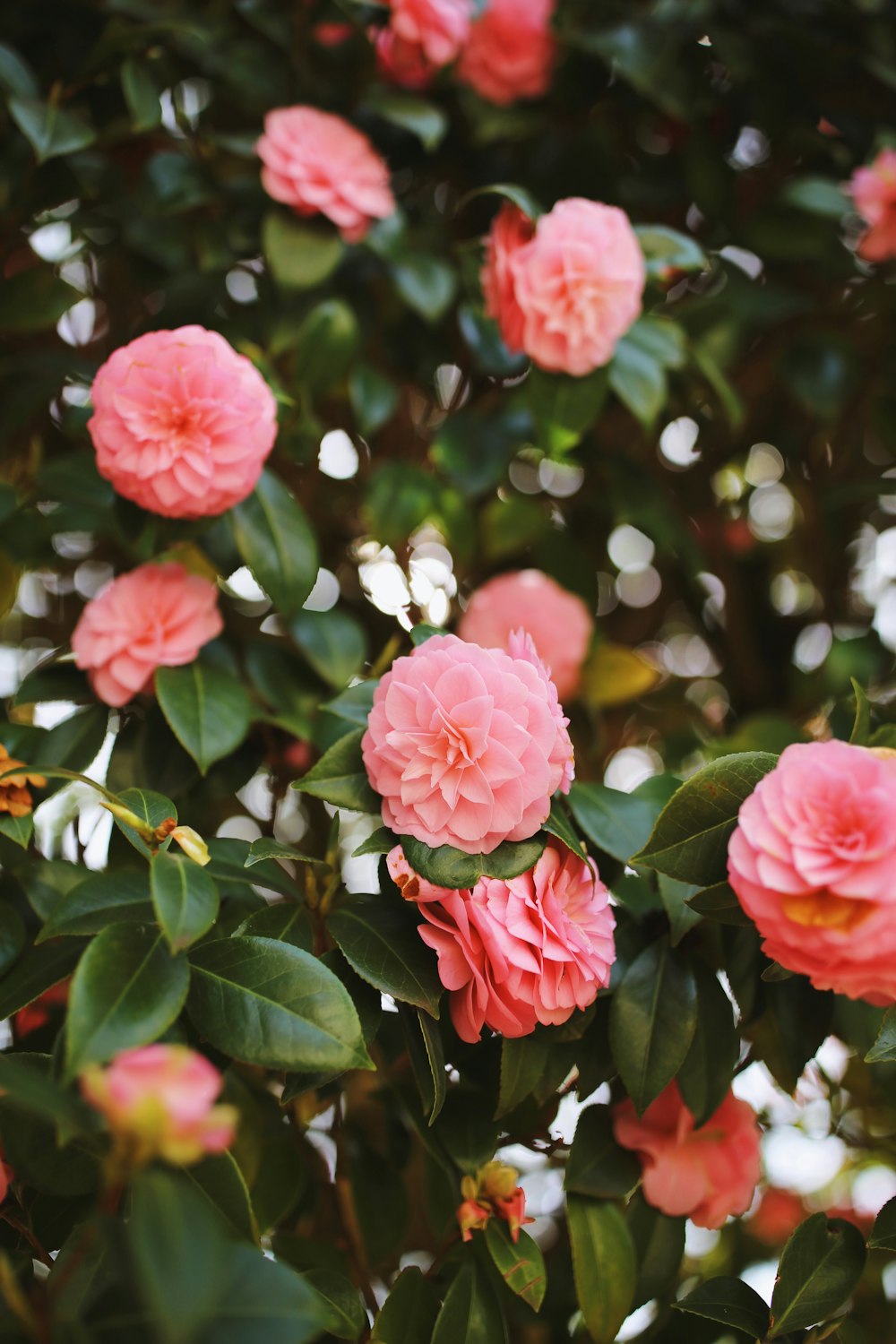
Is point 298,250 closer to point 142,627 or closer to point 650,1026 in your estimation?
point 142,627

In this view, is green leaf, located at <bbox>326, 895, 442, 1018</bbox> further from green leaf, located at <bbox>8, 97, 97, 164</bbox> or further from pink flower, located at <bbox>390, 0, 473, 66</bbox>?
pink flower, located at <bbox>390, 0, 473, 66</bbox>

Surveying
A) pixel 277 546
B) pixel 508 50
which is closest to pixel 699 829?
pixel 277 546

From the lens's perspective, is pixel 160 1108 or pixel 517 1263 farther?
pixel 517 1263

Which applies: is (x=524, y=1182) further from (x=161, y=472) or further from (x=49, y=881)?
(x=161, y=472)

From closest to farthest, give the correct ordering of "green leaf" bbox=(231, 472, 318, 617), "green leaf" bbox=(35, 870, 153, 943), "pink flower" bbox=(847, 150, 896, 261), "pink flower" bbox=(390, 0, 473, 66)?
"green leaf" bbox=(35, 870, 153, 943) → "green leaf" bbox=(231, 472, 318, 617) → "pink flower" bbox=(390, 0, 473, 66) → "pink flower" bbox=(847, 150, 896, 261)

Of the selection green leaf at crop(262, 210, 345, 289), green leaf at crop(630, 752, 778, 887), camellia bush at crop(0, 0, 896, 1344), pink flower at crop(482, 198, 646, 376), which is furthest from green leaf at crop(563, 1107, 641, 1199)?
green leaf at crop(262, 210, 345, 289)

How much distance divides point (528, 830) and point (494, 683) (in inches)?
3.3

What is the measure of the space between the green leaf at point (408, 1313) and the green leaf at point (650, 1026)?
0.64 ft

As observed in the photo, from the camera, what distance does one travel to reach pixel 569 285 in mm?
798

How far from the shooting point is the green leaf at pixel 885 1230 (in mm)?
610

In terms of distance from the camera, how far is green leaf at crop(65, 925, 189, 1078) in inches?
17.9

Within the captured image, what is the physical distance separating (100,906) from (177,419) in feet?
1.09

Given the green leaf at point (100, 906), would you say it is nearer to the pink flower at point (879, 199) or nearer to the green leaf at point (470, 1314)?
the green leaf at point (470, 1314)

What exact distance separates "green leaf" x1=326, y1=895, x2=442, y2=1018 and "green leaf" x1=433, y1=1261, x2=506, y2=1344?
21cm
